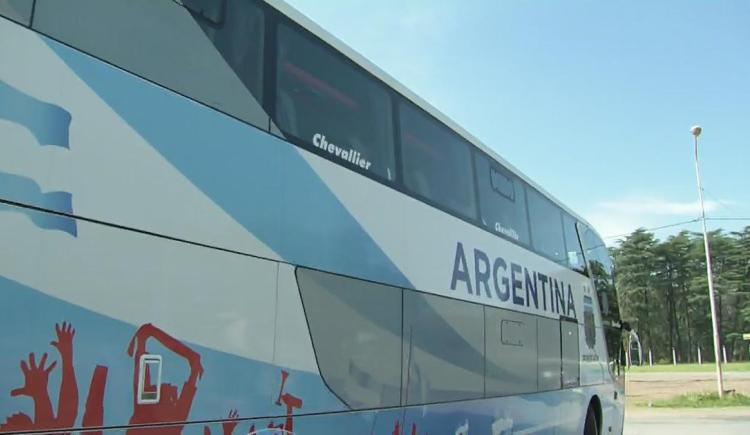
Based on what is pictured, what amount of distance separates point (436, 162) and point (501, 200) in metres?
1.59

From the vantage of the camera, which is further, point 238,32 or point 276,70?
point 276,70

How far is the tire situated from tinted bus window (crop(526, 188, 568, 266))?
250 centimetres

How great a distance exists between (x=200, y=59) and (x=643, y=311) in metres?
95.0

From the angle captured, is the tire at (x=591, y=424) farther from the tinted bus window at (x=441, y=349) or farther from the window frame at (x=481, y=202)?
the tinted bus window at (x=441, y=349)

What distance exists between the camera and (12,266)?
249 cm

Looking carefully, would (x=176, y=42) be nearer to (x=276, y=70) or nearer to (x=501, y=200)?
(x=276, y=70)

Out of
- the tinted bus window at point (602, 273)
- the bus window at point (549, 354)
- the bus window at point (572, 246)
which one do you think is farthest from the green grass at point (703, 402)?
the bus window at point (549, 354)

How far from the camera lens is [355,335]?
443cm

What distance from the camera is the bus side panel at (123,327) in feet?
8.21

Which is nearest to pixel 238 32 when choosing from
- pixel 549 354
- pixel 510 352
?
pixel 510 352

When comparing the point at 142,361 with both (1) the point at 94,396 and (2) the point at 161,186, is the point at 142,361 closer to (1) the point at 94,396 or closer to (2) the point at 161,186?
(1) the point at 94,396

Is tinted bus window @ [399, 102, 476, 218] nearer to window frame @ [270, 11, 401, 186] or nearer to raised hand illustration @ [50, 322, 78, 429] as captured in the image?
window frame @ [270, 11, 401, 186]

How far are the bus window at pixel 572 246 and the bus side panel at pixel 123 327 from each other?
262 inches

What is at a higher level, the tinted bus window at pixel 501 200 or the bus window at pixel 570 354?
the tinted bus window at pixel 501 200
